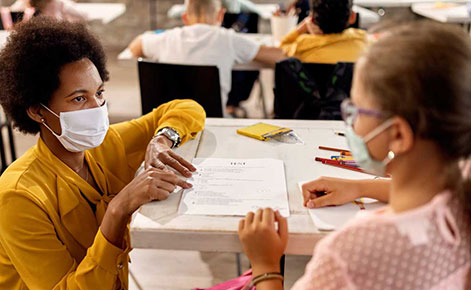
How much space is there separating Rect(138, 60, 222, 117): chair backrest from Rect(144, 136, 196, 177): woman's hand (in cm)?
104

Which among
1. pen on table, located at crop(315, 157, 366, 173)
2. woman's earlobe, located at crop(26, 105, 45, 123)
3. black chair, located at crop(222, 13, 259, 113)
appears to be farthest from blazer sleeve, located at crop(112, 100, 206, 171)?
black chair, located at crop(222, 13, 259, 113)

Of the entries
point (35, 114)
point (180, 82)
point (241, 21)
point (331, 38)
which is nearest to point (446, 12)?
point (241, 21)

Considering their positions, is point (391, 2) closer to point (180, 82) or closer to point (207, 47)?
point (207, 47)

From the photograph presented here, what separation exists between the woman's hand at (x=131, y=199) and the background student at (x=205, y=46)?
151 cm

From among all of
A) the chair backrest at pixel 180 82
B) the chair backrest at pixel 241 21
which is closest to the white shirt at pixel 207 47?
the chair backrest at pixel 180 82

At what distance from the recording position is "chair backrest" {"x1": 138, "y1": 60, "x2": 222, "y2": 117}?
232cm

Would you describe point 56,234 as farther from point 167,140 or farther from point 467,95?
point 467,95

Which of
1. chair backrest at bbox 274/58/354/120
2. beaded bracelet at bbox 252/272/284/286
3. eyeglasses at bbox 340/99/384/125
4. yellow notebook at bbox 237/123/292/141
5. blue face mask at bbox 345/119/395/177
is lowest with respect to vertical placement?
chair backrest at bbox 274/58/354/120

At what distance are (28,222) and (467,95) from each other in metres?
0.90

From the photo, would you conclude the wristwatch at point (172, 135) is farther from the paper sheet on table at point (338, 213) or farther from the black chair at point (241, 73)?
the black chair at point (241, 73)

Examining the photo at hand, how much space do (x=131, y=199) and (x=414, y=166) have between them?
61 centimetres

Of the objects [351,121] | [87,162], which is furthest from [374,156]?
[87,162]

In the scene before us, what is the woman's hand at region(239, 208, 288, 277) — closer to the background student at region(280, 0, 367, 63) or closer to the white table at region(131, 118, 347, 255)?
the white table at region(131, 118, 347, 255)

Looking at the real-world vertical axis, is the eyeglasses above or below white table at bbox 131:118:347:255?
above
